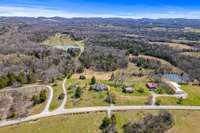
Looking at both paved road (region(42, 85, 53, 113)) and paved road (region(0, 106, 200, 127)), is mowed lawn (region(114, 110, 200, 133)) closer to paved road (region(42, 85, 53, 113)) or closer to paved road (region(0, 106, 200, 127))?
paved road (region(0, 106, 200, 127))

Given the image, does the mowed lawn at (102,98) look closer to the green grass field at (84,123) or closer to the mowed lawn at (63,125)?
the green grass field at (84,123)

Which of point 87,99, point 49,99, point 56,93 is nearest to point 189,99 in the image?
point 87,99

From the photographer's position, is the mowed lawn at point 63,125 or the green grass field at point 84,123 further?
the green grass field at point 84,123

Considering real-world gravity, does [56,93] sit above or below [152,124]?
below

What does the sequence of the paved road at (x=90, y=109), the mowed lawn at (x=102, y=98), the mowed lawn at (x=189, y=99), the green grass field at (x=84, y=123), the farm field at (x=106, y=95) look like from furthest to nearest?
the mowed lawn at (x=189, y=99), the farm field at (x=106, y=95), the mowed lawn at (x=102, y=98), the paved road at (x=90, y=109), the green grass field at (x=84, y=123)

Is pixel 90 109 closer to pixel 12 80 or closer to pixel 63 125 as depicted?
pixel 63 125

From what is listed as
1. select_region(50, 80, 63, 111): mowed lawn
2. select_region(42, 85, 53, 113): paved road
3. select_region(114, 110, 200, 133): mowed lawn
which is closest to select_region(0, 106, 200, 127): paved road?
select_region(42, 85, 53, 113): paved road

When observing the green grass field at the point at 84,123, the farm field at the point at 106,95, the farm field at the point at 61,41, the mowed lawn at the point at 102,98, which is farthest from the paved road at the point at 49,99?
the farm field at the point at 61,41
